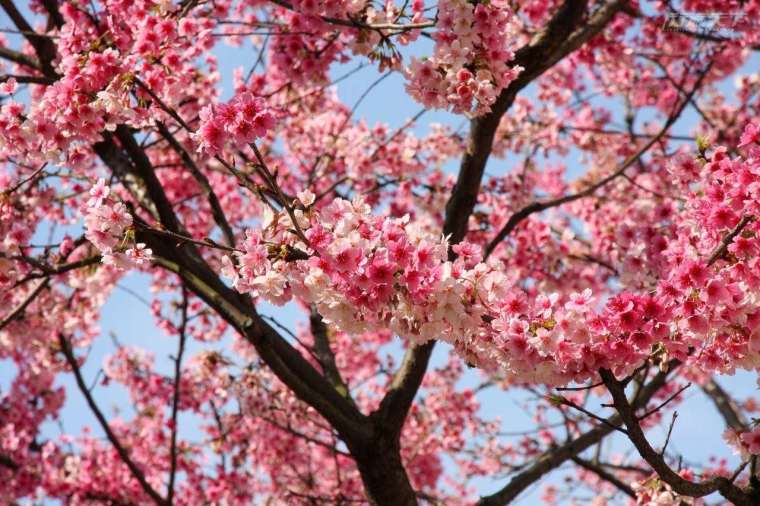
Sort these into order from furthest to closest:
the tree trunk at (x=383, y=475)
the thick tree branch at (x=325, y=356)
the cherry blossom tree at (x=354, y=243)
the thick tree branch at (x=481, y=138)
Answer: the thick tree branch at (x=325, y=356)
the thick tree branch at (x=481, y=138)
the tree trunk at (x=383, y=475)
the cherry blossom tree at (x=354, y=243)

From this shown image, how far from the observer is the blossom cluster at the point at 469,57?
10.8 feet

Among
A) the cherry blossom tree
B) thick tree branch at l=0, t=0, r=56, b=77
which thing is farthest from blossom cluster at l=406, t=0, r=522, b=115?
thick tree branch at l=0, t=0, r=56, b=77

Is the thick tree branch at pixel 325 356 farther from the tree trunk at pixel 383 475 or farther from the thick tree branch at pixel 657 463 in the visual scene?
the thick tree branch at pixel 657 463

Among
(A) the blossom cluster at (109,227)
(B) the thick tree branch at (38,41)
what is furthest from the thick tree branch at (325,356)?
(B) the thick tree branch at (38,41)

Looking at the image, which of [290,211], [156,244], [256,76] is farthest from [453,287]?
[256,76]

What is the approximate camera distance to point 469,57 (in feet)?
11.1

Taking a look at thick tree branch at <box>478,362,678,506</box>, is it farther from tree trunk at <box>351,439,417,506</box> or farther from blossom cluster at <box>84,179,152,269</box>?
blossom cluster at <box>84,179,152,269</box>

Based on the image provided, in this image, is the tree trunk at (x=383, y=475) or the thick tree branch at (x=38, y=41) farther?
the thick tree branch at (x=38, y=41)

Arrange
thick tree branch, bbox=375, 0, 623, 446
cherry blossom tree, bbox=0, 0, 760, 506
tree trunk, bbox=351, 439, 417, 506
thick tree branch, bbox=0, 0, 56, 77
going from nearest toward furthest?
cherry blossom tree, bbox=0, 0, 760, 506 → tree trunk, bbox=351, 439, 417, 506 → thick tree branch, bbox=375, 0, 623, 446 → thick tree branch, bbox=0, 0, 56, 77

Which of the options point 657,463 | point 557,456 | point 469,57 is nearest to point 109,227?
point 469,57

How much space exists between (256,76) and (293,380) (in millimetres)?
3698

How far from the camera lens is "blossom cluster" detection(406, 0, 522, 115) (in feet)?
10.8

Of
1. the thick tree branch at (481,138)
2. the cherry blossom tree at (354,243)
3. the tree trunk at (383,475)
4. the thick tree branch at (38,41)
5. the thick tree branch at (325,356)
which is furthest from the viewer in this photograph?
the thick tree branch at (325,356)

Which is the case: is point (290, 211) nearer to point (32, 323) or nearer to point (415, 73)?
point (415, 73)
